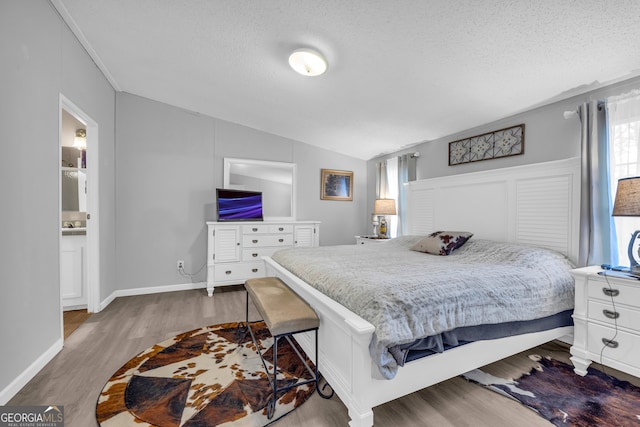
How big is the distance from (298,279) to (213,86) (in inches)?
98.9

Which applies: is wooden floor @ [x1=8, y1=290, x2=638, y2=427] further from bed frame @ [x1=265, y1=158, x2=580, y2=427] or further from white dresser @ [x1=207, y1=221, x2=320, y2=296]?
white dresser @ [x1=207, y1=221, x2=320, y2=296]

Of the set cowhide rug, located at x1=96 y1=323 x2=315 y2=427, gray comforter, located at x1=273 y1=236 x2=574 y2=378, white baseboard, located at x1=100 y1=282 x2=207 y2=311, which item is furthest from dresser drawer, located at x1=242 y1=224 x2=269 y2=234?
cowhide rug, located at x1=96 y1=323 x2=315 y2=427

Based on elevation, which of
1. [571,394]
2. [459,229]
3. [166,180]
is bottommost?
[571,394]

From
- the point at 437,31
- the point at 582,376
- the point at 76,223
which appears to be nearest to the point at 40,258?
the point at 76,223

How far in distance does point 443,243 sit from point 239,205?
9.27 feet

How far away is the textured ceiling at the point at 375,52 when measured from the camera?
173 centimetres

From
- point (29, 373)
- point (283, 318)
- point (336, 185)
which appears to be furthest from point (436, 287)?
point (336, 185)

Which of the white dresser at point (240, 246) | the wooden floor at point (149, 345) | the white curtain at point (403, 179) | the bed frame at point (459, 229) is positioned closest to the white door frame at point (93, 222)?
the wooden floor at point (149, 345)

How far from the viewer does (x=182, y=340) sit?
2.38 m

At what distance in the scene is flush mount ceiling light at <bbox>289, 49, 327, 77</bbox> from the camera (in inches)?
90.2

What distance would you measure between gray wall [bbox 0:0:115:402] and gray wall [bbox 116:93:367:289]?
4.43ft

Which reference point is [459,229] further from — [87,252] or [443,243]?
[87,252]

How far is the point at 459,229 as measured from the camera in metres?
3.26

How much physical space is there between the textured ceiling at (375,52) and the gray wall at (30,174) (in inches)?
17.5
